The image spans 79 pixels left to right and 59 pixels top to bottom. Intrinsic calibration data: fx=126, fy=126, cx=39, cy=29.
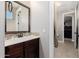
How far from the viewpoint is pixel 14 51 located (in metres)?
2.40

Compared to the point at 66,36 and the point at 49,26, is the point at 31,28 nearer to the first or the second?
the point at 49,26

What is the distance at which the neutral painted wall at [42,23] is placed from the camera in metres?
3.98

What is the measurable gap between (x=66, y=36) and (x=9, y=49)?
1119 centimetres

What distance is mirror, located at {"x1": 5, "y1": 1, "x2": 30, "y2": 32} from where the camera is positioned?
3.06 meters

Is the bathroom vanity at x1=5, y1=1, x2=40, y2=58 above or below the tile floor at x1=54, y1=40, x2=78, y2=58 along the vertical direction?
above

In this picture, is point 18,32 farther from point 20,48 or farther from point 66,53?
point 66,53

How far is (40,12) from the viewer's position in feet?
13.5

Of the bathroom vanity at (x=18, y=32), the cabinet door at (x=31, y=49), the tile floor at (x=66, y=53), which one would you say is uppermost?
the bathroom vanity at (x=18, y=32)

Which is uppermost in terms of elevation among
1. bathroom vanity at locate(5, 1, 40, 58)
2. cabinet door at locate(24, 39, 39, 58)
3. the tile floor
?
bathroom vanity at locate(5, 1, 40, 58)

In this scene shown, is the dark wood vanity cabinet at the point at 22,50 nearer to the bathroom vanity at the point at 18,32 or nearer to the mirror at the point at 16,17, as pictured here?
the bathroom vanity at the point at 18,32

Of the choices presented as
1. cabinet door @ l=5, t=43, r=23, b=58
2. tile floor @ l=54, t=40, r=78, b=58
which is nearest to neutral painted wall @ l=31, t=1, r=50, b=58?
tile floor @ l=54, t=40, r=78, b=58

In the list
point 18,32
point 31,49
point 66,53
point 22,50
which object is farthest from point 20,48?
point 66,53

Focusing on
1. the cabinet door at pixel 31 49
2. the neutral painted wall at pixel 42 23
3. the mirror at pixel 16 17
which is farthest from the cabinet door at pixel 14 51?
the neutral painted wall at pixel 42 23

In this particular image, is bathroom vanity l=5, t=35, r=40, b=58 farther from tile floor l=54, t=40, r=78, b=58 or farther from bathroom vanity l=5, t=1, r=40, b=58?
tile floor l=54, t=40, r=78, b=58
